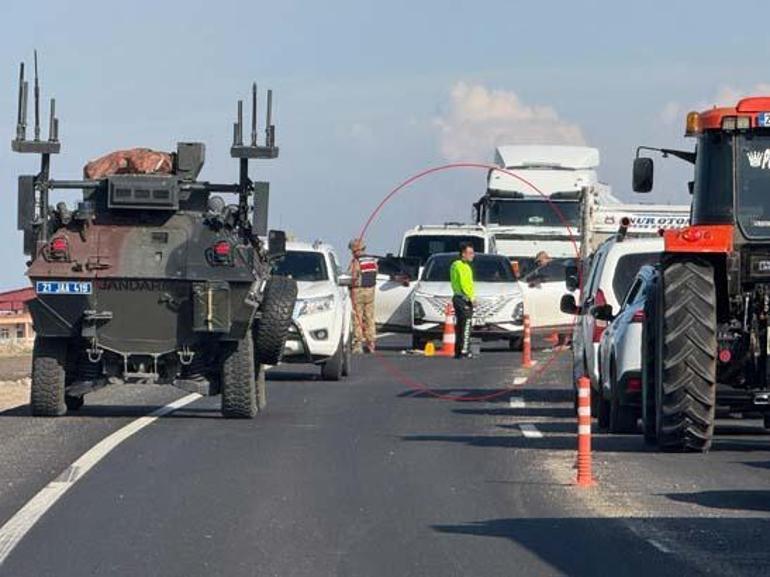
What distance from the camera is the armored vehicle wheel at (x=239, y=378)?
19969 mm

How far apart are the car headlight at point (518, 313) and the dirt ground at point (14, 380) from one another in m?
8.32

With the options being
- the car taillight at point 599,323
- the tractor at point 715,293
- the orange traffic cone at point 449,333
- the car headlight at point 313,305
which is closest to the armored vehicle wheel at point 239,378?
the car taillight at point 599,323

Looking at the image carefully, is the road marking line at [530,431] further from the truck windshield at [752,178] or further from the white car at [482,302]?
the white car at [482,302]

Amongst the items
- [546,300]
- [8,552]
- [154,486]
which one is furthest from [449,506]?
[546,300]

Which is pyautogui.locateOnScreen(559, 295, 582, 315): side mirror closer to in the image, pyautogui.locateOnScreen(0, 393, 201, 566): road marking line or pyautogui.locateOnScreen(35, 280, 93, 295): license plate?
pyautogui.locateOnScreen(0, 393, 201, 566): road marking line

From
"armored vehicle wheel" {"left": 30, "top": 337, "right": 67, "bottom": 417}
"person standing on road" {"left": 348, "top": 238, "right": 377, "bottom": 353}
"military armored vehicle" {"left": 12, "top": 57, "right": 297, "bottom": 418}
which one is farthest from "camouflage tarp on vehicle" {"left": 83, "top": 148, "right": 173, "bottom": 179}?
"person standing on road" {"left": 348, "top": 238, "right": 377, "bottom": 353}

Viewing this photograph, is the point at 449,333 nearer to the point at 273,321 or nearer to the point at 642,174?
the point at 273,321

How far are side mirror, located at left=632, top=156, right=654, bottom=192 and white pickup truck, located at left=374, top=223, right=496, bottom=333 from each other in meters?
18.3

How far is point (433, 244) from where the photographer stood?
41.2m

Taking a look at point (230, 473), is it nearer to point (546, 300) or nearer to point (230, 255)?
point (230, 255)

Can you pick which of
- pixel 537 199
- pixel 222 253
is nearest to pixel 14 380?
pixel 222 253

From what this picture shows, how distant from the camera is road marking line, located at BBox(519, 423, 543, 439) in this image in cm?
1895

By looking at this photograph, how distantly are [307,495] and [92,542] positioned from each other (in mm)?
2523

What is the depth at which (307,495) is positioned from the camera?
45.7ft
